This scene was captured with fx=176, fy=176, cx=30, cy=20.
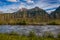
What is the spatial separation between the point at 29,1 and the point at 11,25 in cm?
86

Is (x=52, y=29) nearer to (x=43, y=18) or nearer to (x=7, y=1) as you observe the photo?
(x=43, y=18)

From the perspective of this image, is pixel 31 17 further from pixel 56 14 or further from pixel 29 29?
pixel 56 14

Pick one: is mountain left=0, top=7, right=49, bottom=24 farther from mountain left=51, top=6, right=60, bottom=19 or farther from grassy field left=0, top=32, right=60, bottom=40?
grassy field left=0, top=32, right=60, bottom=40

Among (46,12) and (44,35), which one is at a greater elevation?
(46,12)

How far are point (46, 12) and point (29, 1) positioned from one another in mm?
586

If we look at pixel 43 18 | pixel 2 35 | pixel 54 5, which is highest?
pixel 54 5

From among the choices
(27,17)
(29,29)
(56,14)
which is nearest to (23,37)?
(29,29)

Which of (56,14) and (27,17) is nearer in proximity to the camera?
(56,14)

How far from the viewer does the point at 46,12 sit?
4961 millimetres

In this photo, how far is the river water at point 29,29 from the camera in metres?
4.86

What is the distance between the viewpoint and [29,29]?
5023 millimetres

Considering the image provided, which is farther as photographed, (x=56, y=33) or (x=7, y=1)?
(x=7, y=1)

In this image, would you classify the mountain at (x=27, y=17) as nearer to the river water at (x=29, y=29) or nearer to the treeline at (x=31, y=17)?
the treeline at (x=31, y=17)

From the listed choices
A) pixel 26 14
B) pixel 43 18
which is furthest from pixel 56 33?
pixel 26 14
